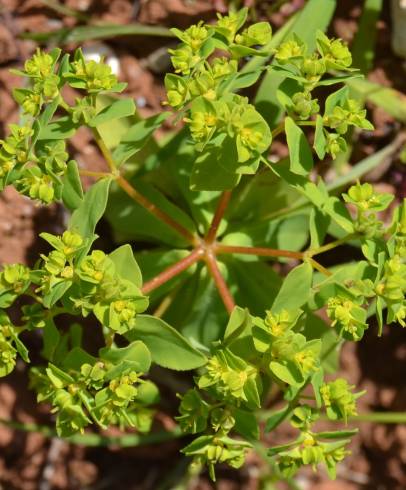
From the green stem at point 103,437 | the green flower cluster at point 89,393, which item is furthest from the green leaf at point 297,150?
the green stem at point 103,437

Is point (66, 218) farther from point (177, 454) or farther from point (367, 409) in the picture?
point (367, 409)

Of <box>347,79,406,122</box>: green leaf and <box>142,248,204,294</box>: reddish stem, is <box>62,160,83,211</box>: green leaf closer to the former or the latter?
<box>142,248,204,294</box>: reddish stem

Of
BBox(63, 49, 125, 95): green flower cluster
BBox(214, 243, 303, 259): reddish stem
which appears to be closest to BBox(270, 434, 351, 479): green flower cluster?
BBox(214, 243, 303, 259): reddish stem

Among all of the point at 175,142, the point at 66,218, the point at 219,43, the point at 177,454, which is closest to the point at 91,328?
the point at 66,218

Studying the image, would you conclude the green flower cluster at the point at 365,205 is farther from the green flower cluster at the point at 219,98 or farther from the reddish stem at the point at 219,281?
the reddish stem at the point at 219,281

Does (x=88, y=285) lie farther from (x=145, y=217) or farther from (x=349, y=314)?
(x=145, y=217)
